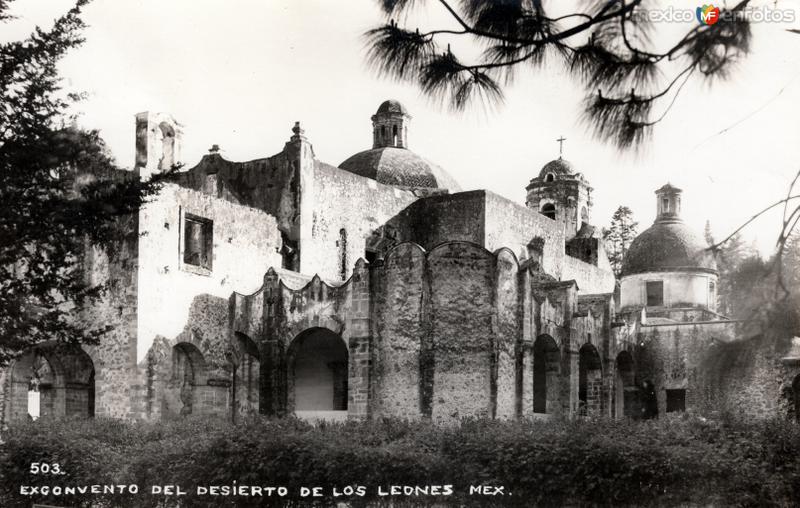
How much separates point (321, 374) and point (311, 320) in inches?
98.4

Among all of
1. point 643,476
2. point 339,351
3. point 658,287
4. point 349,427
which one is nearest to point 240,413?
point 339,351

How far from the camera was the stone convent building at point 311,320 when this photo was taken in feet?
61.2

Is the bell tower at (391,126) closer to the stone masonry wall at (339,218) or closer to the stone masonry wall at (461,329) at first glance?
the stone masonry wall at (339,218)

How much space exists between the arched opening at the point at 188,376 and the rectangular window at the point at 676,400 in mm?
13284

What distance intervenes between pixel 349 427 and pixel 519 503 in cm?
335

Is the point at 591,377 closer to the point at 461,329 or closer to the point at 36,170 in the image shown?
the point at 461,329

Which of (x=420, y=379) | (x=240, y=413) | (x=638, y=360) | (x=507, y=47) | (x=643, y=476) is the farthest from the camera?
(x=638, y=360)

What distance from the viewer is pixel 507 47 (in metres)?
6.64

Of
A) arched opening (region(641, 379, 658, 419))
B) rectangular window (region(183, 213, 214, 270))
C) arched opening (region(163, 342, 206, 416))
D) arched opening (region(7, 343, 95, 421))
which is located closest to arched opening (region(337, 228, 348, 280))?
rectangular window (region(183, 213, 214, 270))

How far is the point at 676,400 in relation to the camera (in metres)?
26.0

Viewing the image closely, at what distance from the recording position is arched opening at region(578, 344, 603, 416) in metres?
24.5

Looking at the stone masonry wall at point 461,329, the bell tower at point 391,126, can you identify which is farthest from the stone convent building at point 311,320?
the bell tower at point 391,126

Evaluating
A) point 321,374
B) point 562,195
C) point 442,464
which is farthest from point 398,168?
point 442,464

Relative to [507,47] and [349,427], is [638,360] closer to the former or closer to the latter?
[349,427]
